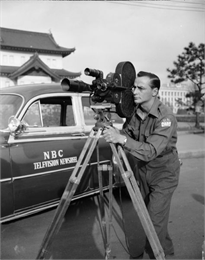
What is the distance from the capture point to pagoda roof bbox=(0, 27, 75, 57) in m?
24.0

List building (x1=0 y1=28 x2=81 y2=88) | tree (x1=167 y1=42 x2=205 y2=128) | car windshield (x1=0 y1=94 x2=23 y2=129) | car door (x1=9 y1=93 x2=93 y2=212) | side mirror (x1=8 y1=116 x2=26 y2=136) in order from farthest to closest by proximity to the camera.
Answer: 1. building (x1=0 y1=28 x2=81 y2=88)
2. tree (x1=167 y1=42 x2=205 y2=128)
3. car windshield (x1=0 y1=94 x2=23 y2=129)
4. car door (x1=9 y1=93 x2=93 y2=212)
5. side mirror (x1=8 y1=116 x2=26 y2=136)

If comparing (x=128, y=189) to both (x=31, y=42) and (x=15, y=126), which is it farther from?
(x=31, y=42)

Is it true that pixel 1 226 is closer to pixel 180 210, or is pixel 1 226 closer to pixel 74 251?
pixel 74 251

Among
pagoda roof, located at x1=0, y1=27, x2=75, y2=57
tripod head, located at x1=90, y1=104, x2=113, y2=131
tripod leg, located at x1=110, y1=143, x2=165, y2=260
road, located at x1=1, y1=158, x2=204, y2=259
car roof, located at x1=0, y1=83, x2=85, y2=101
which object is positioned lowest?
road, located at x1=1, y1=158, x2=204, y2=259

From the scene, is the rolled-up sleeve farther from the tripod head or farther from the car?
the car

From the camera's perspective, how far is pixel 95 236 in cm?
293

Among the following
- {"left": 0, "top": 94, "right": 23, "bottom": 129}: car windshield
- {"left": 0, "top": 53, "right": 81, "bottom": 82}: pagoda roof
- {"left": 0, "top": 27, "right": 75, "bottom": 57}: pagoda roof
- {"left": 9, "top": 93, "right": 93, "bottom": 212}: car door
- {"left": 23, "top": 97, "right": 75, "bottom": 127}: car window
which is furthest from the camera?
{"left": 0, "top": 27, "right": 75, "bottom": 57}: pagoda roof

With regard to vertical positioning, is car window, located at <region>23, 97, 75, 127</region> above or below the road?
above

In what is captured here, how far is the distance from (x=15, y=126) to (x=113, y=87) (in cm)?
142

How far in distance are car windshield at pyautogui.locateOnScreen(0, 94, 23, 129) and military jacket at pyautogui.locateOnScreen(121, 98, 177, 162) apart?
1494mm

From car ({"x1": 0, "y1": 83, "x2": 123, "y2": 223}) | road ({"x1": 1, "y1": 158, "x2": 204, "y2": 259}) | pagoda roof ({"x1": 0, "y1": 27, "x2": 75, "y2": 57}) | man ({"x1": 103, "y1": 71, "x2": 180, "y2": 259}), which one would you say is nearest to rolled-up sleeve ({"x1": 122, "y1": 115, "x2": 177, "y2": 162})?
man ({"x1": 103, "y1": 71, "x2": 180, "y2": 259})

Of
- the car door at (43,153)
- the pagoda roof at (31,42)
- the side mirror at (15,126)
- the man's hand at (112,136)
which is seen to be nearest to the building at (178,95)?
the pagoda roof at (31,42)

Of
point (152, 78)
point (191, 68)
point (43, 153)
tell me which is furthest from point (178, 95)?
point (152, 78)

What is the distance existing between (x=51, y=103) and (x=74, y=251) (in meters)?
1.95
